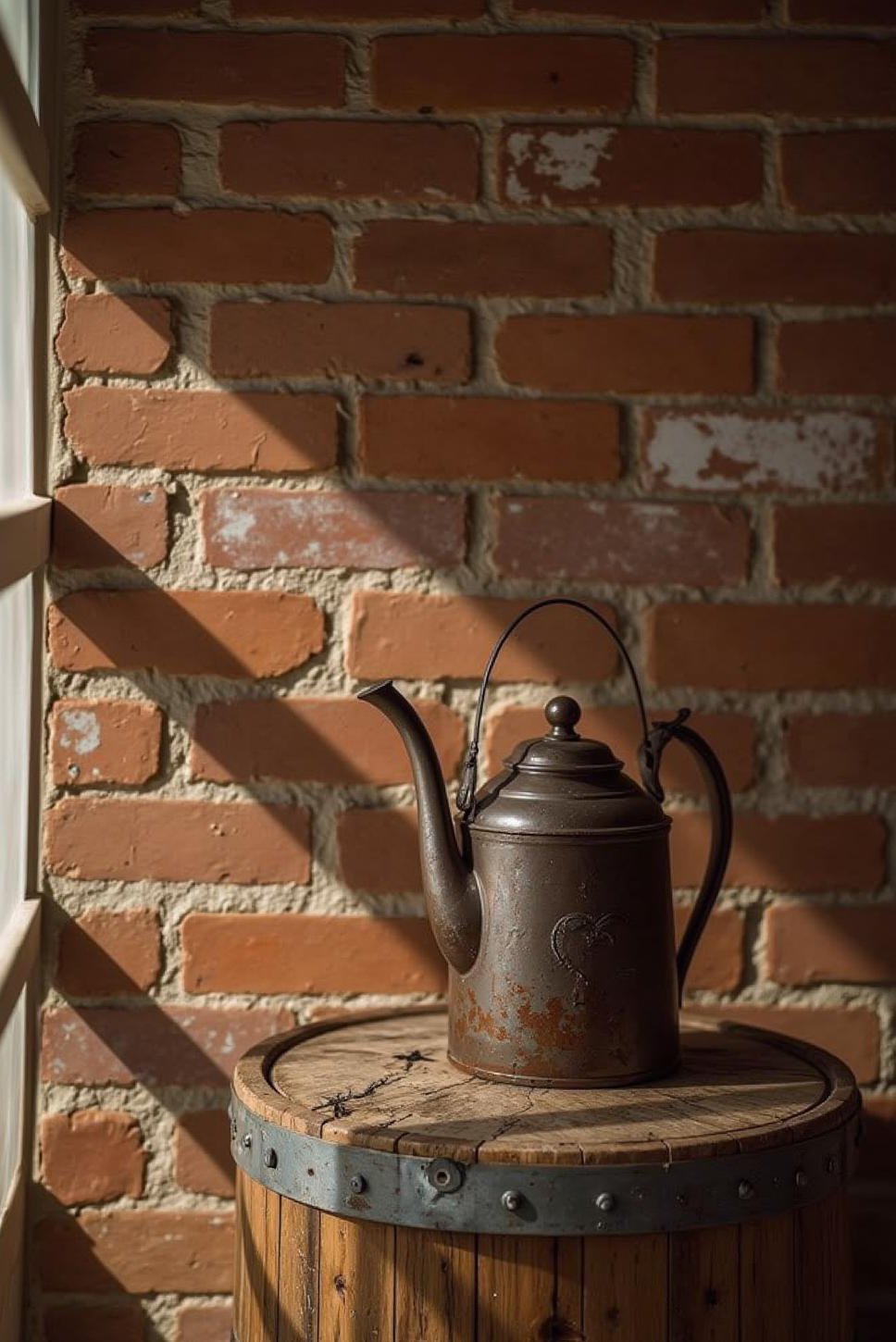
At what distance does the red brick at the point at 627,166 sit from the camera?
4.50 ft

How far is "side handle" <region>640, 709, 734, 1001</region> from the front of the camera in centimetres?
119

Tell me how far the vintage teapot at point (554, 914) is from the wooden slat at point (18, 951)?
13.7 inches

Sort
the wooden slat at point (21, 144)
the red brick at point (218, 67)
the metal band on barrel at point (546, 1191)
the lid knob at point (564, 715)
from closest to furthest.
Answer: the metal band on barrel at point (546, 1191) < the wooden slat at point (21, 144) < the lid knob at point (564, 715) < the red brick at point (218, 67)

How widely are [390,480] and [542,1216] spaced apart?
0.69 meters

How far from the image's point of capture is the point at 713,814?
1224 mm

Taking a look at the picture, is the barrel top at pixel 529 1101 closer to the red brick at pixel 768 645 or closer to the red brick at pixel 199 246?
the red brick at pixel 768 645

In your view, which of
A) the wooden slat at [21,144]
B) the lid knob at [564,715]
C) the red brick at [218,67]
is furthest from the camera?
the red brick at [218,67]

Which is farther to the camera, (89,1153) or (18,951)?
(89,1153)

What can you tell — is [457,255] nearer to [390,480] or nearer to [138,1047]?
[390,480]

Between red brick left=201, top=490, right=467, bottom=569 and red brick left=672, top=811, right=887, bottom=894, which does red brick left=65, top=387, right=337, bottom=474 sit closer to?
red brick left=201, top=490, right=467, bottom=569

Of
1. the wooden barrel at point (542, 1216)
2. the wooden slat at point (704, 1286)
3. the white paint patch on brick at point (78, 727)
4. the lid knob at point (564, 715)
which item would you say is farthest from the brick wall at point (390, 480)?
the wooden slat at point (704, 1286)

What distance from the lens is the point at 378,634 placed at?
1.38 meters

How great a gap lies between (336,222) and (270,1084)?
0.78 metres

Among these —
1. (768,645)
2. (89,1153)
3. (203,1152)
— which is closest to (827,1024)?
(768,645)
